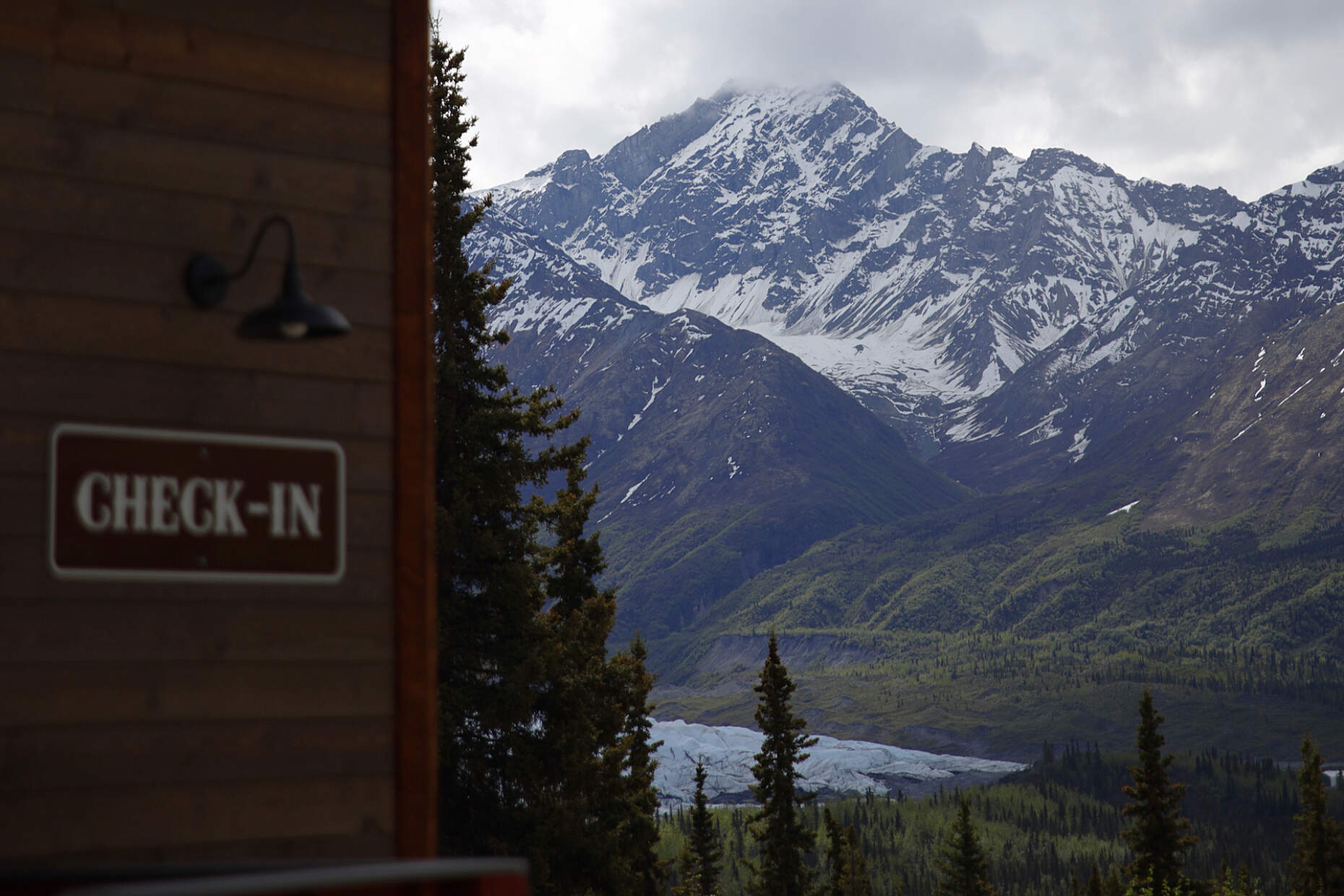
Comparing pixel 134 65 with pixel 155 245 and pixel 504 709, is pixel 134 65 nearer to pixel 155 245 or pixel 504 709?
pixel 155 245

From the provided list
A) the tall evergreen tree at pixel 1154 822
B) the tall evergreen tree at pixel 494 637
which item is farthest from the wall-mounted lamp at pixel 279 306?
the tall evergreen tree at pixel 1154 822

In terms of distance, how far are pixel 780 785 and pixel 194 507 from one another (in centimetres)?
4952

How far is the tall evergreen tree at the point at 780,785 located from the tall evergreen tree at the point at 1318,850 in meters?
30.3

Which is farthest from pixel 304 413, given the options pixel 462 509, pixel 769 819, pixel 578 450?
pixel 769 819

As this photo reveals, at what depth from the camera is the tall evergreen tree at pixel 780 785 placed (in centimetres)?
5338

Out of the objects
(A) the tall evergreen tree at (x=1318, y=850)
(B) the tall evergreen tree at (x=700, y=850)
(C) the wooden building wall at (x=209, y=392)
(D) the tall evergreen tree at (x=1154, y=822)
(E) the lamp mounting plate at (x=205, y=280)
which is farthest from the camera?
(A) the tall evergreen tree at (x=1318, y=850)

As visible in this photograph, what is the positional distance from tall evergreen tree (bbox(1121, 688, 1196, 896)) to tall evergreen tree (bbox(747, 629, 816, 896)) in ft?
45.0

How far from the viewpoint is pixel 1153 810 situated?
58062 millimetres

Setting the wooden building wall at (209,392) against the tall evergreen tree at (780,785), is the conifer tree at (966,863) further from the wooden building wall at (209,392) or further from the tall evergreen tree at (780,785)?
the wooden building wall at (209,392)

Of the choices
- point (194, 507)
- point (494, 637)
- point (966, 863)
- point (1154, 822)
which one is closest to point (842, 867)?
point (966, 863)

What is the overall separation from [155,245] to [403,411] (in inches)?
61.9

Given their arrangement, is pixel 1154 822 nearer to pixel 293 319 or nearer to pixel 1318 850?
pixel 1318 850

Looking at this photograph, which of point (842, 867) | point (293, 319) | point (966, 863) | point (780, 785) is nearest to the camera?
point (293, 319)

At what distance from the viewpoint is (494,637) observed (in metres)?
23.0
